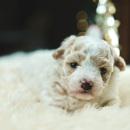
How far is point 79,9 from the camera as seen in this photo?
10.4 feet

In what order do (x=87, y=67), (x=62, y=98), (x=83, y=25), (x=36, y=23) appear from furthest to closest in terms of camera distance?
(x=36, y=23), (x=83, y=25), (x=62, y=98), (x=87, y=67)

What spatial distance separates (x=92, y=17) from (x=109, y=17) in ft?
0.60

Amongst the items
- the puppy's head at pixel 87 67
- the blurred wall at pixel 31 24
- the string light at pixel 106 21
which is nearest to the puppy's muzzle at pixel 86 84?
the puppy's head at pixel 87 67

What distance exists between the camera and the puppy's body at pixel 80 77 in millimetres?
1197

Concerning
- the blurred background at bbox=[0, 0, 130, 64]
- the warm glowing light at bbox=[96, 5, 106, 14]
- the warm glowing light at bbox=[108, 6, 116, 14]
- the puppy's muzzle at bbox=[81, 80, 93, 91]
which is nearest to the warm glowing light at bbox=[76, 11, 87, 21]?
the blurred background at bbox=[0, 0, 130, 64]

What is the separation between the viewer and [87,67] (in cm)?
123

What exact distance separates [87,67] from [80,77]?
72 millimetres

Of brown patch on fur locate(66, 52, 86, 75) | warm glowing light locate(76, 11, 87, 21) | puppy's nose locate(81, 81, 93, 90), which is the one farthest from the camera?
warm glowing light locate(76, 11, 87, 21)

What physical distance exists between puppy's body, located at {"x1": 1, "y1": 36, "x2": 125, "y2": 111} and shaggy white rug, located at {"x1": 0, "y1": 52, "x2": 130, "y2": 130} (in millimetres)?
70

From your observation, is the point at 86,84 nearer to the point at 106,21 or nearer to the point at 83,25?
the point at 106,21

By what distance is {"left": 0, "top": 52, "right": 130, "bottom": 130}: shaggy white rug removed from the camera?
1012 millimetres

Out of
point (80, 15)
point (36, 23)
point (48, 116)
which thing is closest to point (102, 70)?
point (48, 116)

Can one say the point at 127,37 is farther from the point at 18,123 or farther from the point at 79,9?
the point at 18,123

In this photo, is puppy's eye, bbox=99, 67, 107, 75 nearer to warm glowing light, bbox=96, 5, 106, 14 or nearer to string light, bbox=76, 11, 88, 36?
warm glowing light, bbox=96, 5, 106, 14
